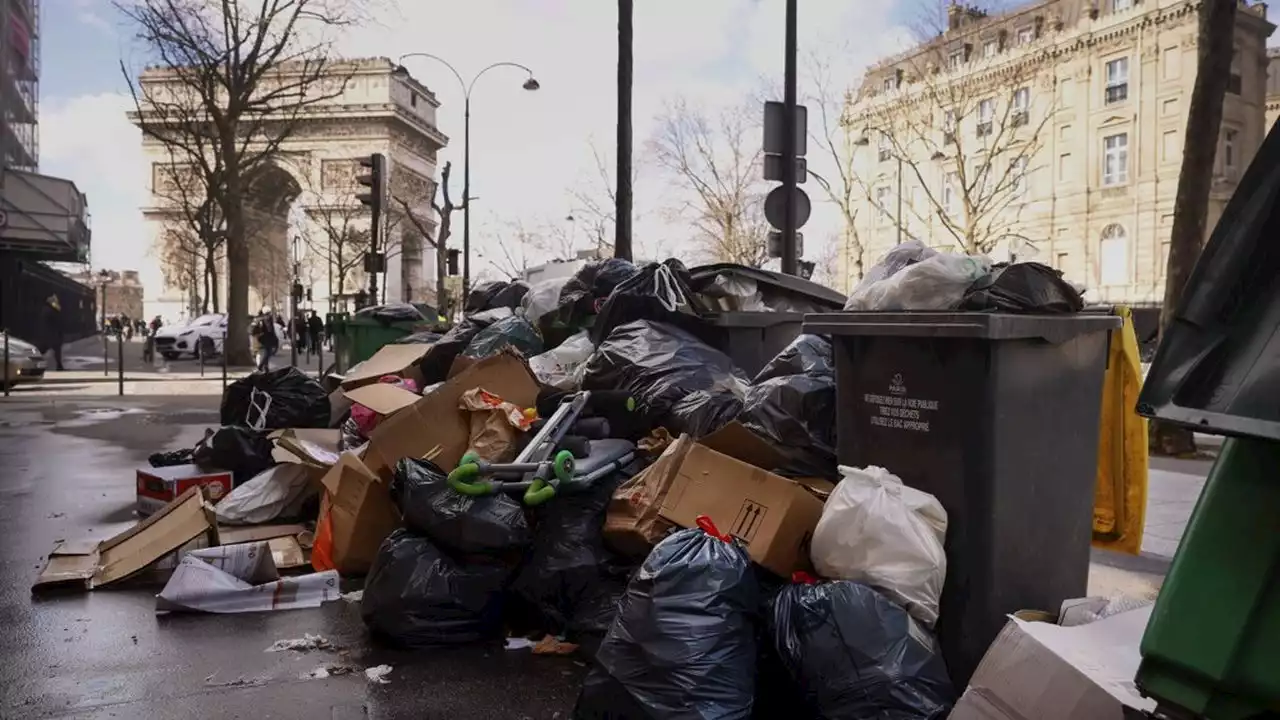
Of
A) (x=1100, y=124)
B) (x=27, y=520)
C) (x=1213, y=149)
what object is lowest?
(x=27, y=520)

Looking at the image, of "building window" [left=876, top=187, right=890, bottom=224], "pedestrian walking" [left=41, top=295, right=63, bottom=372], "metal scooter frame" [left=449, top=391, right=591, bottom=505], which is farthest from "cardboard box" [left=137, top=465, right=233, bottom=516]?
"building window" [left=876, top=187, right=890, bottom=224]

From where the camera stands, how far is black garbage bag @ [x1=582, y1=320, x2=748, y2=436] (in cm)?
454

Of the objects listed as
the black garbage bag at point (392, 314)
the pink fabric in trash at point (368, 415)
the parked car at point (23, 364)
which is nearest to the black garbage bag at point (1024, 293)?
the pink fabric in trash at point (368, 415)

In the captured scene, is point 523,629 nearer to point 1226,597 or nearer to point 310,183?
point 1226,597

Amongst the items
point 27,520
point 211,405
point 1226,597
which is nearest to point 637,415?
point 1226,597

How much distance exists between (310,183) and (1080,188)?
3257 cm

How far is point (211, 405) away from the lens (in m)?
15.1

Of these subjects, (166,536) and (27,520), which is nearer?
(166,536)

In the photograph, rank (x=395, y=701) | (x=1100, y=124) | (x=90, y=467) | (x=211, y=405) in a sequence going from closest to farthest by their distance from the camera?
(x=395, y=701)
(x=90, y=467)
(x=211, y=405)
(x=1100, y=124)

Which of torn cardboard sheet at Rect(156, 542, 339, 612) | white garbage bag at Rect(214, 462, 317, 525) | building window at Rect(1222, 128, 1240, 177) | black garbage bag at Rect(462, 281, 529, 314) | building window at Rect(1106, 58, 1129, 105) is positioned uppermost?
building window at Rect(1106, 58, 1129, 105)

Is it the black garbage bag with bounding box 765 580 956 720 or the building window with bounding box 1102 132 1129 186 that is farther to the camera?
the building window with bounding box 1102 132 1129 186

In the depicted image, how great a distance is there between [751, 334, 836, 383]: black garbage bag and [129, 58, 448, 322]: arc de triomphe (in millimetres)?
35837

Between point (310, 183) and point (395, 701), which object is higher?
point (310, 183)

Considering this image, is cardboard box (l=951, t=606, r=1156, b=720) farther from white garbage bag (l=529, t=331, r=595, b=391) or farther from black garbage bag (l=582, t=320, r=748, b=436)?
white garbage bag (l=529, t=331, r=595, b=391)
